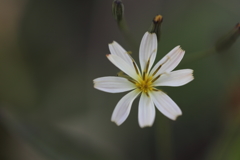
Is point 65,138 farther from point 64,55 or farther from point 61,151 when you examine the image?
point 64,55

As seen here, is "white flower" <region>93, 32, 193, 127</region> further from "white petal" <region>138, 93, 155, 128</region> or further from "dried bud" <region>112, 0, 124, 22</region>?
"dried bud" <region>112, 0, 124, 22</region>

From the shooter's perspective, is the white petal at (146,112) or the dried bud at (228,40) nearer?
the white petal at (146,112)

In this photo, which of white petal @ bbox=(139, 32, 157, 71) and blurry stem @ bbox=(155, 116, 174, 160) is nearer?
white petal @ bbox=(139, 32, 157, 71)

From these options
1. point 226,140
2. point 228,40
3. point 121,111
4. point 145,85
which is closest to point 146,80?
point 145,85

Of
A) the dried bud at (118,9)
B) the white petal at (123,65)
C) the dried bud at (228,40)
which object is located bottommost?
the white petal at (123,65)

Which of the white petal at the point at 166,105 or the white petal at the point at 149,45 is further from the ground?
the white petal at the point at 149,45

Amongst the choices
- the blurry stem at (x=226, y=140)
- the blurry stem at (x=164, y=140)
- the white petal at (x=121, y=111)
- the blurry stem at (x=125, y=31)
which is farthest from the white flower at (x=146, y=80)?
the blurry stem at (x=226, y=140)

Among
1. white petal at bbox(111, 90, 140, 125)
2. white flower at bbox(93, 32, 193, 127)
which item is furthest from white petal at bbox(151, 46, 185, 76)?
white petal at bbox(111, 90, 140, 125)

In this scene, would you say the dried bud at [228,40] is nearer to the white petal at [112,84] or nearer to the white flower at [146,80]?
the white flower at [146,80]
